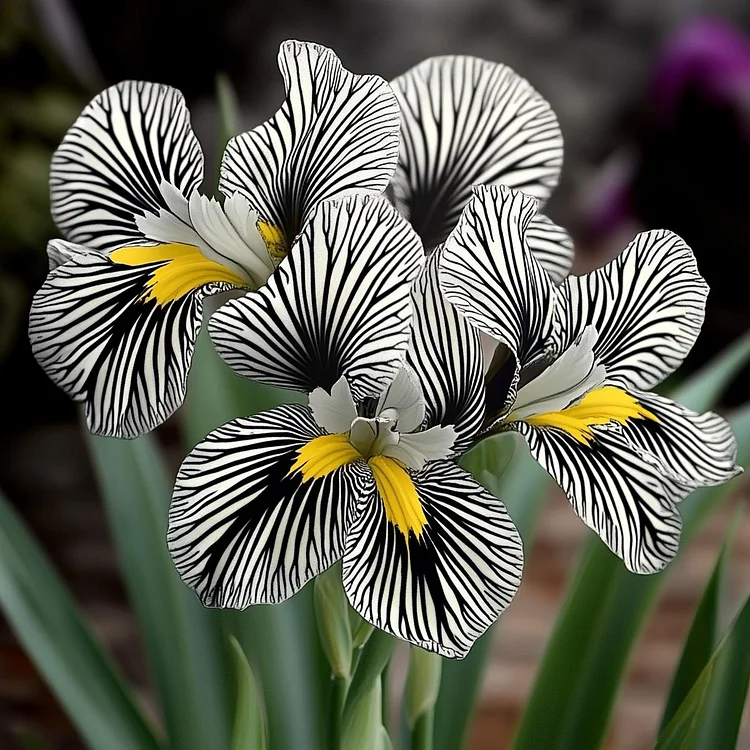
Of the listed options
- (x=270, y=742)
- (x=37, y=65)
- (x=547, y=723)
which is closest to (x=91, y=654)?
(x=270, y=742)

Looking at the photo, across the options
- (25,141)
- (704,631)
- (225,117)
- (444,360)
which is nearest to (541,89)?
(25,141)

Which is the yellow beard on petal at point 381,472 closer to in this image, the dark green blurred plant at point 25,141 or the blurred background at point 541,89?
the blurred background at point 541,89

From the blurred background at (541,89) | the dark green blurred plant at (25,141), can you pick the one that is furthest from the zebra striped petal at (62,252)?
the dark green blurred plant at (25,141)

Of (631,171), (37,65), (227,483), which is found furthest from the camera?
(631,171)

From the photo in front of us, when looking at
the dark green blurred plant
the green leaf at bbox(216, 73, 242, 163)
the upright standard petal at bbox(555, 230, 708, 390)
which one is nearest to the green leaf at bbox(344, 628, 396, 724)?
the upright standard petal at bbox(555, 230, 708, 390)

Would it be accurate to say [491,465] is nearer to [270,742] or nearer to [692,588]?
[270,742]

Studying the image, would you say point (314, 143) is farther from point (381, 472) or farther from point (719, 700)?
point (719, 700)
